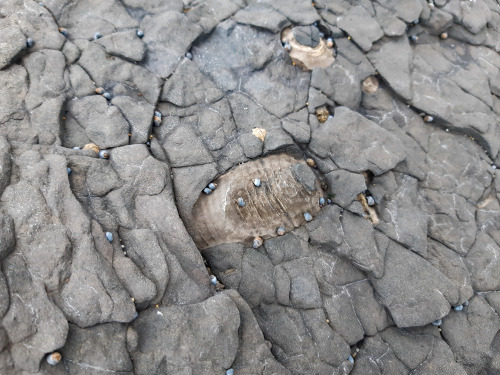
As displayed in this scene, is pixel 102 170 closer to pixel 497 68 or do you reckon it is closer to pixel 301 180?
pixel 301 180

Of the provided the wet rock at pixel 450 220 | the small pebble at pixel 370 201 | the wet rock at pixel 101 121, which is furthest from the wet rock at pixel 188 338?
the wet rock at pixel 450 220

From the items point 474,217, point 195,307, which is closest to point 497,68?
point 474,217

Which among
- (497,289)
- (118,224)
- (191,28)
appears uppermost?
(191,28)

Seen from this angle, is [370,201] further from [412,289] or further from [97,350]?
[97,350]

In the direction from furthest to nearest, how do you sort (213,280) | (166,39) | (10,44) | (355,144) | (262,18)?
(262,18)
(166,39)
(355,144)
(10,44)
(213,280)

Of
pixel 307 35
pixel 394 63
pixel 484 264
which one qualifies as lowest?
pixel 484 264

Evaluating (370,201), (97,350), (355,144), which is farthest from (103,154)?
(370,201)

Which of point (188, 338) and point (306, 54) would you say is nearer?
point (188, 338)
